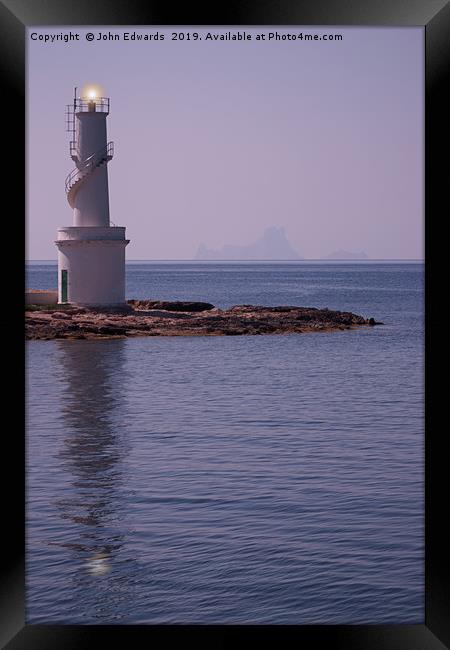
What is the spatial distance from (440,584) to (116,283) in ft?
93.6

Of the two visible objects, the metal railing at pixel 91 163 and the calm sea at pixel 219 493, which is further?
the metal railing at pixel 91 163

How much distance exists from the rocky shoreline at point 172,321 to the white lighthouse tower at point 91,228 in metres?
0.68

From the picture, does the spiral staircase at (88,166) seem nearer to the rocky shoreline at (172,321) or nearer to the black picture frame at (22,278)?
the rocky shoreline at (172,321)

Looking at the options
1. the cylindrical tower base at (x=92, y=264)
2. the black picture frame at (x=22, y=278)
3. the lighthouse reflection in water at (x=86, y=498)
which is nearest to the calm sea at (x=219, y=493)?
the lighthouse reflection in water at (x=86, y=498)

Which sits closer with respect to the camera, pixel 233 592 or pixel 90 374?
pixel 233 592

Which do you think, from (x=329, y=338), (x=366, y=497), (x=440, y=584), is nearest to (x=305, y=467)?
(x=366, y=497)

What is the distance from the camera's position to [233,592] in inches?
388

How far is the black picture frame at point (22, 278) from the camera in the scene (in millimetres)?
5563

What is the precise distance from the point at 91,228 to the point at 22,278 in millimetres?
27386

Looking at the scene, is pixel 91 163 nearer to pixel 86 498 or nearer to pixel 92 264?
pixel 92 264

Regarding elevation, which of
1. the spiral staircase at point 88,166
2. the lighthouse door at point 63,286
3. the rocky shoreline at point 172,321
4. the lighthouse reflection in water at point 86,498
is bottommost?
the lighthouse reflection in water at point 86,498

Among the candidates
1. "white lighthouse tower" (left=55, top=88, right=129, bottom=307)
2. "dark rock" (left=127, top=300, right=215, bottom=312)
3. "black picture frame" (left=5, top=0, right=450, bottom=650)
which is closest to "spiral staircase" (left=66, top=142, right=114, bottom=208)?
"white lighthouse tower" (left=55, top=88, right=129, bottom=307)

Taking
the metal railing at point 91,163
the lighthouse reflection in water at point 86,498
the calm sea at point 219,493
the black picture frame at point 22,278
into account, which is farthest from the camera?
the metal railing at point 91,163

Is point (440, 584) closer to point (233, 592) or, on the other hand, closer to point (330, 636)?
point (330, 636)
